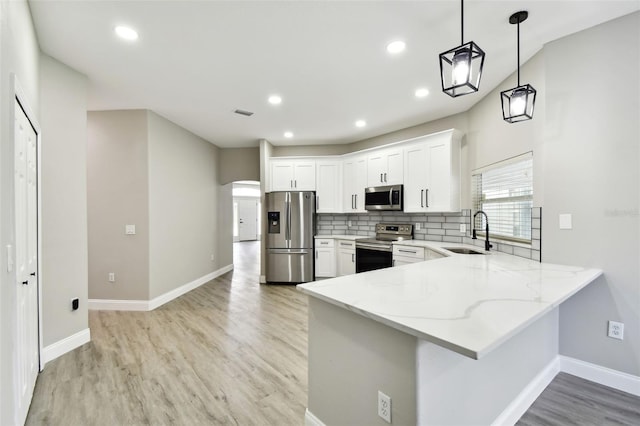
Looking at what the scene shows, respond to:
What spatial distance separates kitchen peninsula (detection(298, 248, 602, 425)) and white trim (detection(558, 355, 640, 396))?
0.44m

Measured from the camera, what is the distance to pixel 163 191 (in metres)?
4.12

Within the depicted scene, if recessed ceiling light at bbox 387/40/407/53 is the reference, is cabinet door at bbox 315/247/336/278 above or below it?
below

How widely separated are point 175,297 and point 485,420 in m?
4.21

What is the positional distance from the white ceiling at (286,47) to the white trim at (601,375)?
2.42 m

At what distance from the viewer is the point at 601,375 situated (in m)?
2.10

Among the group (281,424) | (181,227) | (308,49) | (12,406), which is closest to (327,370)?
(281,424)

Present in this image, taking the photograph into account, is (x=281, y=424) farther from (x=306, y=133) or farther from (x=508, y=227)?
(x=306, y=133)

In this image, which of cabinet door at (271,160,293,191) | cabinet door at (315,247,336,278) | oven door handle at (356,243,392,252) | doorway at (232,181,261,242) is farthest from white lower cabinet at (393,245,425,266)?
doorway at (232,181,261,242)

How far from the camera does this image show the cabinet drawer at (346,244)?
4.93 metres

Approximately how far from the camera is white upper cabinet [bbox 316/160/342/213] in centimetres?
537

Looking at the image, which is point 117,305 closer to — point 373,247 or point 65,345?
point 65,345

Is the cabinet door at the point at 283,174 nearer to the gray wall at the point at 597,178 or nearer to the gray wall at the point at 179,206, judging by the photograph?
the gray wall at the point at 179,206

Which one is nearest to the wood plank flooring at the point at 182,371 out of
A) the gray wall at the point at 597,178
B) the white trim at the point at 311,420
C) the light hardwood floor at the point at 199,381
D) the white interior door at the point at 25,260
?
the light hardwood floor at the point at 199,381

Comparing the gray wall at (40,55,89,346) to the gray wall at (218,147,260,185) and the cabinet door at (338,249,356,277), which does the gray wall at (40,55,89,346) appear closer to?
the gray wall at (218,147,260,185)
